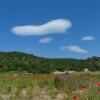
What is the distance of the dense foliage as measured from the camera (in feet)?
231

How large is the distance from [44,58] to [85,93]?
86.3 m

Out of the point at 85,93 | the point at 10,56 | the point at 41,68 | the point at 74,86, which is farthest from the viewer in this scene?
the point at 10,56

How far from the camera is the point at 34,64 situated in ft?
258

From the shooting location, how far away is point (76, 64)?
7762 cm

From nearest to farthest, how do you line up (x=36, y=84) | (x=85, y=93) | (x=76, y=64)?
(x=85, y=93) < (x=36, y=84) < (x=76, y=64)

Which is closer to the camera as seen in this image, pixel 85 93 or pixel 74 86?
pixel 85 93

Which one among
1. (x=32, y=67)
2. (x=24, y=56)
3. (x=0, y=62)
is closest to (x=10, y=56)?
(x=24, y=56)

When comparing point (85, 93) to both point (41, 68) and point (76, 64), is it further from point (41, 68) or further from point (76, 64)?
point (76, 64)

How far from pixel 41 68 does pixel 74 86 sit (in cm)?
5504

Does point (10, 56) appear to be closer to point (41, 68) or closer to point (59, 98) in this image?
point (41, 68)

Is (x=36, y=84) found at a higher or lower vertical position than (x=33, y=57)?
lower

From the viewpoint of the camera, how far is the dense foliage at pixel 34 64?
231 feet

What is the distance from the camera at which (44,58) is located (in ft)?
320

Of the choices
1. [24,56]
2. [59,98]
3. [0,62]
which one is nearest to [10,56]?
[24,56]
